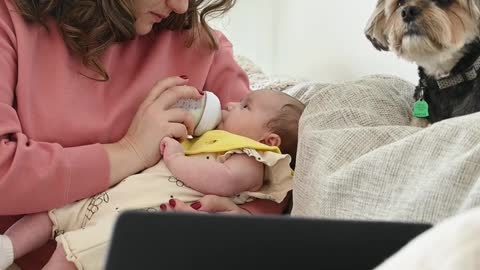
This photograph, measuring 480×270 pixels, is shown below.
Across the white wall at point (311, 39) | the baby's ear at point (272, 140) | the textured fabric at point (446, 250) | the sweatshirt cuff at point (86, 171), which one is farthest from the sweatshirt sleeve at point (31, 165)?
the white wall at point (311, 39)

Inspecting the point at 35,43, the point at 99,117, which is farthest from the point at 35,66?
the point at 99,117

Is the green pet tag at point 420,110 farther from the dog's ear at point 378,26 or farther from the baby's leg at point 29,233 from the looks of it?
the baby's leg at point 29,233

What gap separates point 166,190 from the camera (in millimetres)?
1158

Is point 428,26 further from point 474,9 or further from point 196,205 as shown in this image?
point 196,205

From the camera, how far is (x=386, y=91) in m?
1.33

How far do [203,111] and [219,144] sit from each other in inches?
5.2

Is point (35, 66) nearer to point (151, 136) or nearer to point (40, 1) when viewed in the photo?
point (40, 1)

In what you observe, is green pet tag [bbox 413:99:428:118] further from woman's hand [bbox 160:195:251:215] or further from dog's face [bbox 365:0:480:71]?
woman's hand [bbox 160:195:251:215]

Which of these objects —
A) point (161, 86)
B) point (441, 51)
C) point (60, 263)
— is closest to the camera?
point (60, 263)

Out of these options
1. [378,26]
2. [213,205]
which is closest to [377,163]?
[213,205]

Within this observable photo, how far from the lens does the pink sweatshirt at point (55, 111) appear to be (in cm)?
110

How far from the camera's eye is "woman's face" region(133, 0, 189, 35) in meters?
1.23

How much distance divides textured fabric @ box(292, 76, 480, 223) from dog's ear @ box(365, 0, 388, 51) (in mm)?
403

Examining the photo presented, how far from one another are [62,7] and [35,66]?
124 millimetres
